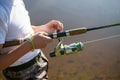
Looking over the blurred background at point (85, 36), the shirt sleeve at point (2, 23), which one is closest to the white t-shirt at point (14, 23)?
the shirt sleeve at point (2, 23)

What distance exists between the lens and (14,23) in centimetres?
158

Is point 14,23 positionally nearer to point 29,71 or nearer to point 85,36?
point 29,71

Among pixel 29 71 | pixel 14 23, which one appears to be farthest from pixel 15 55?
pixel 29 71

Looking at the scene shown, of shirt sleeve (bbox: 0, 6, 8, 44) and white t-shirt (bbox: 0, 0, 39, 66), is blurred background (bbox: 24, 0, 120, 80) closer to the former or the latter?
white t-shirt (bbox: 0, 0, 39, 66)

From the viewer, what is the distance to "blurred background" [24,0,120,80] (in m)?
3.03

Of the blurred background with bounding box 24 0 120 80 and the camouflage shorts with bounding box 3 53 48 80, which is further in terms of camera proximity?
the blurred background with bounding box 24 0 120 80

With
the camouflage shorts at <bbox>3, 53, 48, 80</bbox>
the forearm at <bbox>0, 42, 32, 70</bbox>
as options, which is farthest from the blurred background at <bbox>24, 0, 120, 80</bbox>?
the forearm at <bbox>0, 42, 32, 70</bbox>

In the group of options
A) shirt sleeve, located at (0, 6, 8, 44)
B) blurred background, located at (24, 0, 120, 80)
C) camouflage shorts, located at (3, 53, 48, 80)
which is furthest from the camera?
blurred background, located at (24, 0, 120, 80)

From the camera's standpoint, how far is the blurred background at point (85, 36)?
9.95 feet

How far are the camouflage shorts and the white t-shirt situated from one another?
0.11 ft

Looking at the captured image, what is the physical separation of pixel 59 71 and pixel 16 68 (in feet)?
5.02

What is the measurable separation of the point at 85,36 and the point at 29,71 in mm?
1620

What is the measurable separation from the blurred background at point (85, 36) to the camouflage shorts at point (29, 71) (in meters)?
1.25

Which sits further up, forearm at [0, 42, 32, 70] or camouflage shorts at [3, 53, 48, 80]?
forearm at [0, 42, 32, 70]
